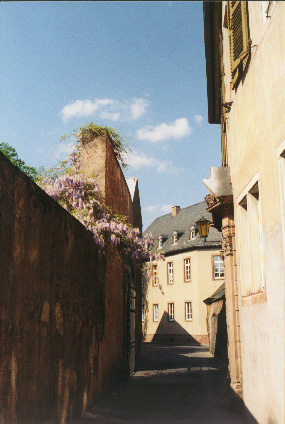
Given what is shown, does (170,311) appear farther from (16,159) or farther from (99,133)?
(99,133)

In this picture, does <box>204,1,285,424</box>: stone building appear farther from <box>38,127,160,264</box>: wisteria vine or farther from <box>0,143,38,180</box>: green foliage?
<box>0,143,38,180</box>: green foliage

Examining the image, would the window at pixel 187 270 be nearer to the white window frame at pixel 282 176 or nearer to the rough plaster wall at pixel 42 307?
the rough plaster wall at pixel 42 307

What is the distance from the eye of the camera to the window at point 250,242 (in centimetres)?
714

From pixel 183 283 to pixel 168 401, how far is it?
2979 centimetres

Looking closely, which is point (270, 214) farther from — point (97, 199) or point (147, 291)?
point (147, 291)

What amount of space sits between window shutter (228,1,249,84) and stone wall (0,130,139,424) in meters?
3.55

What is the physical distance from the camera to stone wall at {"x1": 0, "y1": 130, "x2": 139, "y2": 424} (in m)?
4.60

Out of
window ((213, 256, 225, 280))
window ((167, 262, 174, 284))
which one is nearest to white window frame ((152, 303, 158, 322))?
window ((167, 262, 174, 284))

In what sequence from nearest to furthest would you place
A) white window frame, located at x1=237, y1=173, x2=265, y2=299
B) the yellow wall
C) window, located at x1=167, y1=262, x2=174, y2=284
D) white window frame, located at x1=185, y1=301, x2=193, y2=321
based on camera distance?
white window frame, located at x1=237, y1=173, x2=265, y2=299, the yellow wall, white window frame, located at x1=185, y1=301, x2=193, y2=321, window, located at x1=167, y1=262, x2=174, y2=284

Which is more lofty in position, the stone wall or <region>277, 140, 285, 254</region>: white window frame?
<region>277, 140, 285, 254</region>: white window frame

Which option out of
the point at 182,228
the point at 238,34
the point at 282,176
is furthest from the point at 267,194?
the point at 182,228

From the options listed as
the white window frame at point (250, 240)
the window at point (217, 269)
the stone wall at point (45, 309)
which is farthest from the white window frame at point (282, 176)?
the window at point (217, 269)

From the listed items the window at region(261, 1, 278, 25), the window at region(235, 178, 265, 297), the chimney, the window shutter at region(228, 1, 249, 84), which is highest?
the chimney

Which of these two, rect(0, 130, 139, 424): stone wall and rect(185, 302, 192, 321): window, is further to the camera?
rect(185, 302, 192, 321): window
